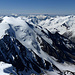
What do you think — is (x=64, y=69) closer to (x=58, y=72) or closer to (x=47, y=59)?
(x=58, y=72)

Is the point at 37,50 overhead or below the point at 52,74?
overhead

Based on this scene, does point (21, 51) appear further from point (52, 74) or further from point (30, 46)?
point (52, 74)

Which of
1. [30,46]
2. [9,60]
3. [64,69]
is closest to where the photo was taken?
[9,60]

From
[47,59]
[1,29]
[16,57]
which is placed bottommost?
[47,59]

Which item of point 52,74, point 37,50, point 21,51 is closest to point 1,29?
point 21,51

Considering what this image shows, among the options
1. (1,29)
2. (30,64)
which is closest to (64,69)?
(30,64)

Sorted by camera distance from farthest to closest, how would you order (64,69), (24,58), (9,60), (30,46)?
(30,46) < (64,69) < (24,58) < (9,60)

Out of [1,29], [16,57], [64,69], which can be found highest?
[1,29]

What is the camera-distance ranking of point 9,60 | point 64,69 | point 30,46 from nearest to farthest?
point 9,60 → point 64,69 → point 30,46

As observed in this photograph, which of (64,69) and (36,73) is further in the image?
(64,69)
